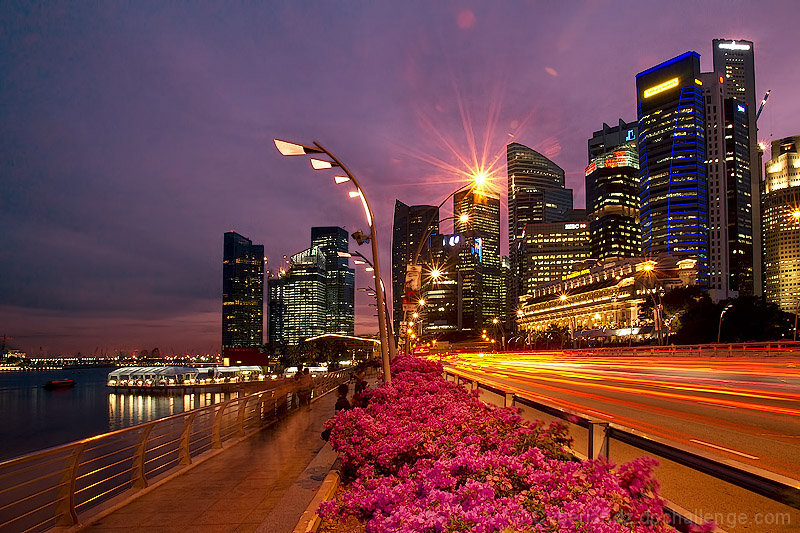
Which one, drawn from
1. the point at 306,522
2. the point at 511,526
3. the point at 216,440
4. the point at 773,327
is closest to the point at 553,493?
the point at 511,526

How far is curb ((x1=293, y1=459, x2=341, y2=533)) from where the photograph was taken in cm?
516

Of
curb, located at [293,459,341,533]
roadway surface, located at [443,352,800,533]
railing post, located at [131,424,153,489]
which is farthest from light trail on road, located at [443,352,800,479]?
railing post, located at [131,424,153,489]

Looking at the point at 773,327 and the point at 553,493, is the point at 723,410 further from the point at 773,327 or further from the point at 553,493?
the point at 773,327

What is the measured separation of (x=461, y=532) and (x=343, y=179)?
44.0 ft

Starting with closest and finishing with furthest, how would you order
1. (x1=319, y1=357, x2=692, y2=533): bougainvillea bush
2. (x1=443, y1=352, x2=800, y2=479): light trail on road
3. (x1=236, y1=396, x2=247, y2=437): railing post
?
(x1=319, y1=357, x2=692, y2=533): bougainvillea bush → (x1=443, y1=352, x2=800, y2=479): light trail on road → (x1=236, y1=396, x2=247, y2=437): railing post

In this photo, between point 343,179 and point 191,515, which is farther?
point 343,179

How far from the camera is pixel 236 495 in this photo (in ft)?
28.7

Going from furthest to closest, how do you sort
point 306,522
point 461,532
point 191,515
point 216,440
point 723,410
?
point 723,410
point 216,440
point 191,515
point 306,522
point 461,532

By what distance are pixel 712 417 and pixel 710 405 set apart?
2790 mm

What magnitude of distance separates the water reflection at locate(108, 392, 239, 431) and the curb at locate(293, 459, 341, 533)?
7669 cm

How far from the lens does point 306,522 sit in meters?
5.41

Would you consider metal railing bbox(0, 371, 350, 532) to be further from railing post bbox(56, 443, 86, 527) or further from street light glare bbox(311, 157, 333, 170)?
street light glare bbox(311, 157, 333, 170)

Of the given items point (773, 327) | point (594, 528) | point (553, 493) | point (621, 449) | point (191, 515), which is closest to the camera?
point (594, 528)

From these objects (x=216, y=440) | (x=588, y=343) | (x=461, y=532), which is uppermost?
(x=461, y=532)
